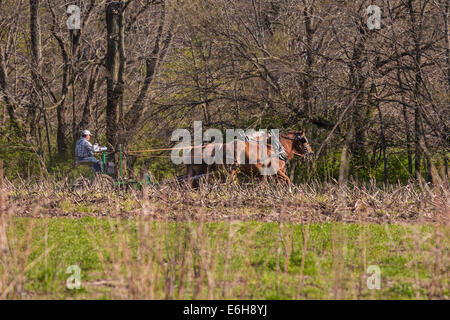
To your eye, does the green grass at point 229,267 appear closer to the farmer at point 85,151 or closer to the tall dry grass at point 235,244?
the tall dry grass at point 235,244

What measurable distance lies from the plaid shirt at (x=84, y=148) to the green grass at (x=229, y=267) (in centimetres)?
749

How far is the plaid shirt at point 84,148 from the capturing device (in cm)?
1571

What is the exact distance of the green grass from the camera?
5.57 m

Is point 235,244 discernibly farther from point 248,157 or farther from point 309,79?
point 309,79

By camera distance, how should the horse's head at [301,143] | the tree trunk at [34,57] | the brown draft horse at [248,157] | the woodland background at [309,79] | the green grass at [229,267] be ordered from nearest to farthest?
the green grass at [229,267] < the woodland background at [309,79] < the brown draft horse at [248,157] < the horse's head at [301,143] < the tree trunk at [34,57]

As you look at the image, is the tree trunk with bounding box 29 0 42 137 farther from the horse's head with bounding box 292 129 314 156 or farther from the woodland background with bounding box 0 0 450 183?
the horse's head with bounding box 292 129 314 156

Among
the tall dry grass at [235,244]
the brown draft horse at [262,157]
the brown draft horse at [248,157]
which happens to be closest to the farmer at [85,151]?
the brown draft horse at [248,157]

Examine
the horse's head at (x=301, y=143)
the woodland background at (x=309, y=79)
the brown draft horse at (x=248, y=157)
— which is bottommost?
the brown draft horse at (x=248, y=157)

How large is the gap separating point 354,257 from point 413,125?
363 inches

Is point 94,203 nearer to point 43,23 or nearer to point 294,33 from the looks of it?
point 294,33

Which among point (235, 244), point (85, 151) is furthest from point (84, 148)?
point (235, 244)

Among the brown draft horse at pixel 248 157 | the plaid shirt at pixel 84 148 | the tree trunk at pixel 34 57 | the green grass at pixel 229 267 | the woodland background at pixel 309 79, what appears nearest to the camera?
the green grass at pixel 229 267

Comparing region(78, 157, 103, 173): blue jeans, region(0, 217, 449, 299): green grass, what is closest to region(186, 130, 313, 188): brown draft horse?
region(78, 157, 103, 173): blue jeans
